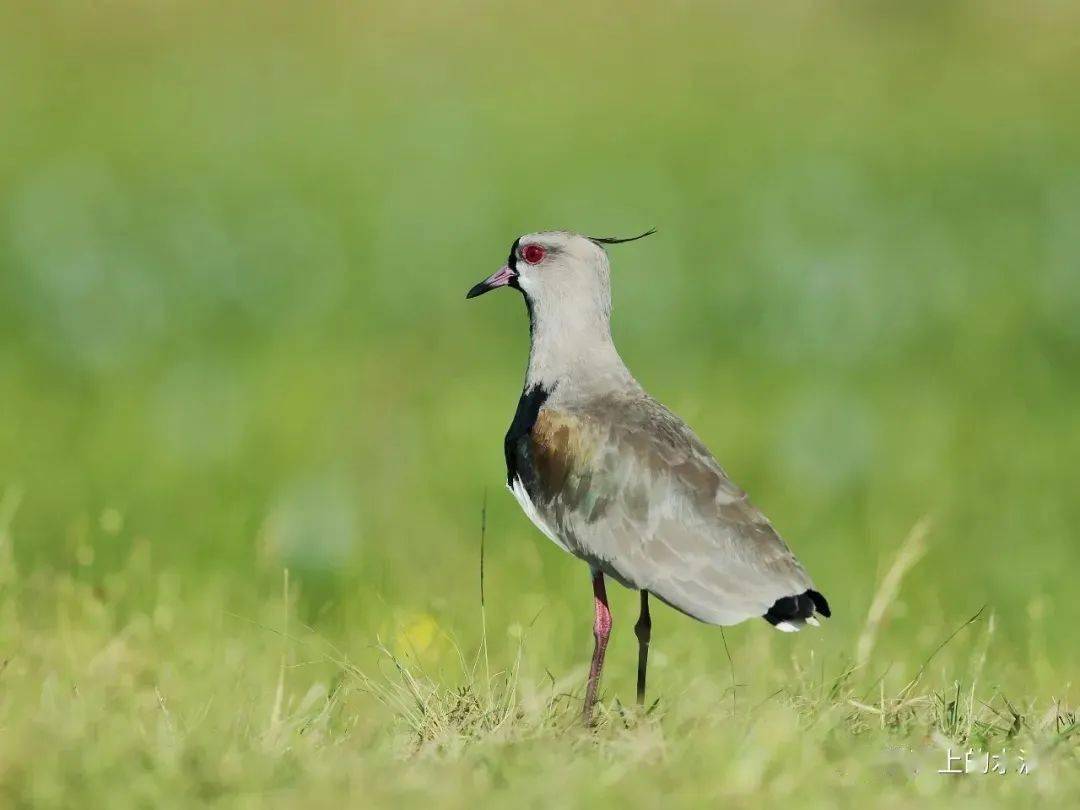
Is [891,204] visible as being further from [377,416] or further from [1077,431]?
[377,416]

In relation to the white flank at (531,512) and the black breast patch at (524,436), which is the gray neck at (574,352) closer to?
the black breast patch at (524,436)

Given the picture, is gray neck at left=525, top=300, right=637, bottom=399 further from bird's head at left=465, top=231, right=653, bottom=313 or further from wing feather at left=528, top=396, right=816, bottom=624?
wing feather at left=528, top=396, right=816, bottom=624

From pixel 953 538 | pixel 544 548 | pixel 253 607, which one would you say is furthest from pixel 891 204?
pixel 253 607

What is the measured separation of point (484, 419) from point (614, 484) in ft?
12.6

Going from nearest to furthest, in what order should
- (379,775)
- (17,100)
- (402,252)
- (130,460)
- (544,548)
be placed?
(379,775), (544,548), (130,460), (402,252), (17,100)

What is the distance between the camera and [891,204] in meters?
12.5

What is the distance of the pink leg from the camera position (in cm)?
484

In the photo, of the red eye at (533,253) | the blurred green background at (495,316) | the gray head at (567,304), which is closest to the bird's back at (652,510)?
the gray head at (567,304)

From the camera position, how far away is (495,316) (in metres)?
11.1

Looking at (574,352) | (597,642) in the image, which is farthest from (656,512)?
(574,352)

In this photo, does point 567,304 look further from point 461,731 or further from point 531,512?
point 461,731

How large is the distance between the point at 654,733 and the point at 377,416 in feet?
15.8

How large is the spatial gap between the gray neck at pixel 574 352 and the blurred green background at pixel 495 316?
0.98 m

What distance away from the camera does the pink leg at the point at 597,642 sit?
4836mm
